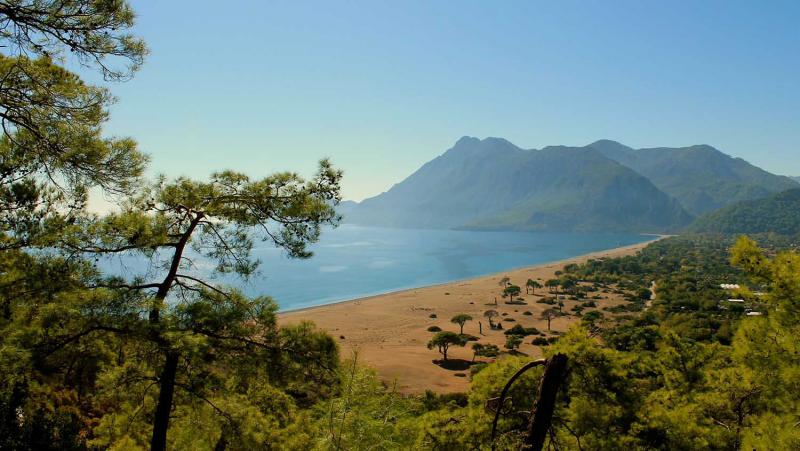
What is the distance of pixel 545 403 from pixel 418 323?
46.6 metres

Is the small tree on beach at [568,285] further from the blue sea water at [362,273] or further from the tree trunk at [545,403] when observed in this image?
the tree trunk at [545,403]

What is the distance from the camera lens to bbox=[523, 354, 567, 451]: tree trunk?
3.64m

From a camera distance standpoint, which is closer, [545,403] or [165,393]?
[545,403]

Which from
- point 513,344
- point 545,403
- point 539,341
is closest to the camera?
point 545,403

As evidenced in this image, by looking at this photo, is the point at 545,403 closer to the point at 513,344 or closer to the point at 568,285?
the point at 513,344

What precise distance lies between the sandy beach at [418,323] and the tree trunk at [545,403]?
50.7ft

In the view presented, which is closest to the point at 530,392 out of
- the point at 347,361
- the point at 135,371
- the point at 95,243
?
the point at 347,361

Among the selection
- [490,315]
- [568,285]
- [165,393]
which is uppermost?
[165,393]

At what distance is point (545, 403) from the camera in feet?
12.0

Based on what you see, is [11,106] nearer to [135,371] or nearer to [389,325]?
[135,371]

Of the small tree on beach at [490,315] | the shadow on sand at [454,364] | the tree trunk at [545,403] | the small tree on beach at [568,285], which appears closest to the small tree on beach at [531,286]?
the small tree on beach at [568,285]

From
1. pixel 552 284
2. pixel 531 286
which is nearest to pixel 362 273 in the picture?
pixel 531 286

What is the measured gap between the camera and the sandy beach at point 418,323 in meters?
29.5

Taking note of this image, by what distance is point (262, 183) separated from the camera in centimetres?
588
